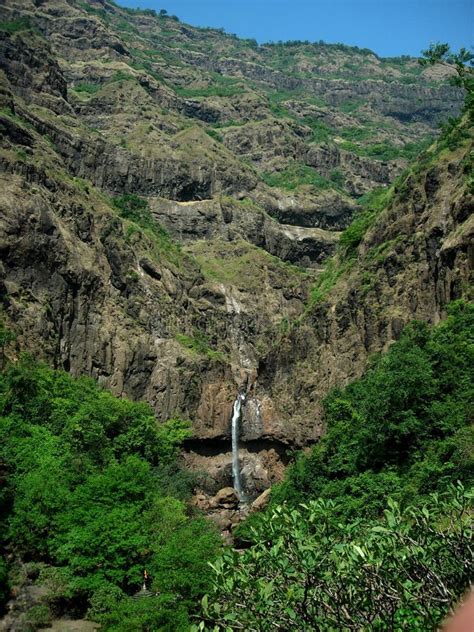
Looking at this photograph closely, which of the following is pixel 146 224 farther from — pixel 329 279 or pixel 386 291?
pixel 386 291

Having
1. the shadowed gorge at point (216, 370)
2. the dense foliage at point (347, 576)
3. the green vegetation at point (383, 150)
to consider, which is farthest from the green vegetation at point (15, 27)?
the dense foliage at point (347, 576)

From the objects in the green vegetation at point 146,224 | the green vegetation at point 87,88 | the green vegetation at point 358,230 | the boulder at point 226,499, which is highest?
the green vegetation at point 87,88

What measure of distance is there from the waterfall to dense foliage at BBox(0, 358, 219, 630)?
15907 mm

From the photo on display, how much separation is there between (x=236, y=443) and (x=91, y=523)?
35.2m

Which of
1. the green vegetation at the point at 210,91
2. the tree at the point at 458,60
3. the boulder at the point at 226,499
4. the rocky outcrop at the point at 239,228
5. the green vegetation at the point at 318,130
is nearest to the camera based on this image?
the tree at the point at 458,60

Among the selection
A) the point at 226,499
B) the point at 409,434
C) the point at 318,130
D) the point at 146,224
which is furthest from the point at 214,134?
the point at 409,434

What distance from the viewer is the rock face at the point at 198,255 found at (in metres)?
55.1

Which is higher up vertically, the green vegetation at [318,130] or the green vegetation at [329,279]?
the green vegetation at [318,130]

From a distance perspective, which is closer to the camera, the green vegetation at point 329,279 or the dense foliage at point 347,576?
the dense foliage at point 347,576

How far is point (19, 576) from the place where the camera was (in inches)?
1148

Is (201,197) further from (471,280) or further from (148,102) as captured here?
(471,280)

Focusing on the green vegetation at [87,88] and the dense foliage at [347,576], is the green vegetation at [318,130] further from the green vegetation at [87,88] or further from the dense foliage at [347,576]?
the dense foliage at [347,576]

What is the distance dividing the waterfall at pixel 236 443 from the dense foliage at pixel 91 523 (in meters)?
15.9

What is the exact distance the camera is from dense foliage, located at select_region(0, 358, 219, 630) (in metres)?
24.3
